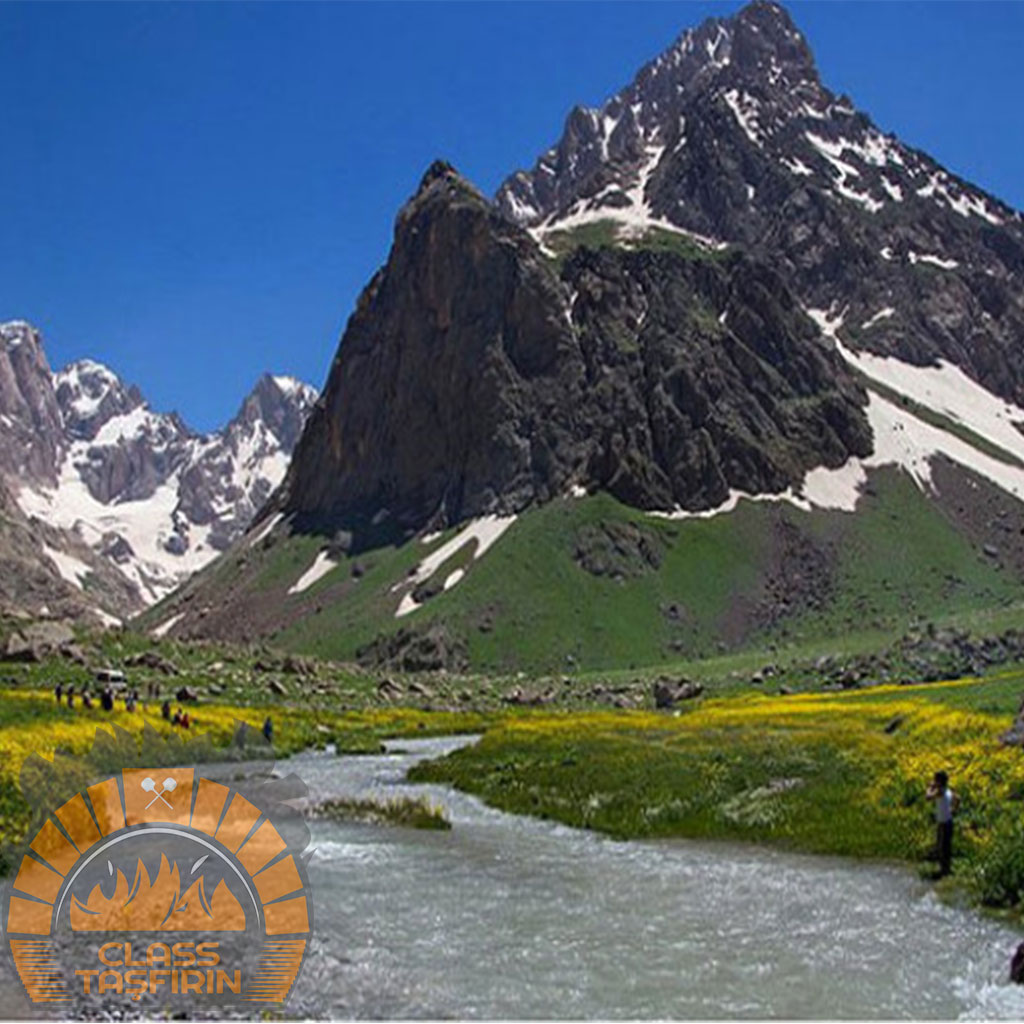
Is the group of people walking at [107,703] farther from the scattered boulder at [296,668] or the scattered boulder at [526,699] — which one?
the scattered boulder at [526,699]

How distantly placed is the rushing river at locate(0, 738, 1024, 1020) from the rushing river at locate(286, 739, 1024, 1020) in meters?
0.06

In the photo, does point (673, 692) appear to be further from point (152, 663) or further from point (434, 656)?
point (434, 656)

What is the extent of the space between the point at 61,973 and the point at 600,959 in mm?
10229

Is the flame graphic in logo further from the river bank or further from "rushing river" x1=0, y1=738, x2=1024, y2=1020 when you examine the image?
the river bank

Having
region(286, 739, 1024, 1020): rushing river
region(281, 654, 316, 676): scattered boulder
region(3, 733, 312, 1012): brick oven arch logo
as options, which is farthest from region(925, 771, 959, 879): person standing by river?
region(281, 654, 316, 676): scattered boulder

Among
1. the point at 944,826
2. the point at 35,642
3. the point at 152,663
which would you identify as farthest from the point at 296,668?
the point at 944,826

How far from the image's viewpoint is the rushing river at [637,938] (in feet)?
62.5

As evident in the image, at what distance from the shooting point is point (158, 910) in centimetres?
2005

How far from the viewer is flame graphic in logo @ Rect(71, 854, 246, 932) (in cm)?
1941

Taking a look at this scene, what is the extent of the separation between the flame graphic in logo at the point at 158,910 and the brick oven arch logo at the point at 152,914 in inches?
1.2

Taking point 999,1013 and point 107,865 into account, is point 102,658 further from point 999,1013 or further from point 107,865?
point 999,1013

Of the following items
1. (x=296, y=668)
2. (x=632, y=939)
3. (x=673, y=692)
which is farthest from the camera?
(x=296, y=668)

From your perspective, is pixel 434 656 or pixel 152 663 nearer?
pixel 152 663

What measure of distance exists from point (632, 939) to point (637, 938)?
0.14 m
